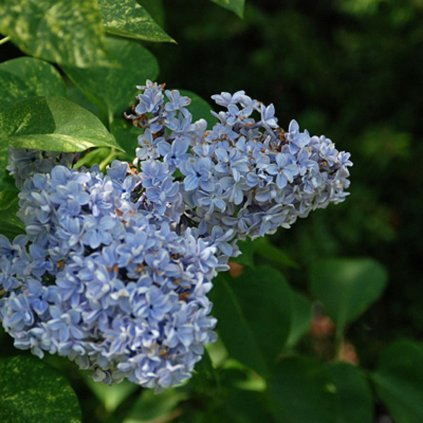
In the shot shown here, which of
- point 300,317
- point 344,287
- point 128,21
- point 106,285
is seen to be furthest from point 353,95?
point 106,285

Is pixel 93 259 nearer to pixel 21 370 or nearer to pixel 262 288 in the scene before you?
pixel 21 370

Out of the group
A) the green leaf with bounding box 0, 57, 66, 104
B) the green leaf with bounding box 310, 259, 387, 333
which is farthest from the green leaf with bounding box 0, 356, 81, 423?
the green leaf with bounding box 310, 259, 387, 333

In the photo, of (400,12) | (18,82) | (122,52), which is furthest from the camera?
(400,12)

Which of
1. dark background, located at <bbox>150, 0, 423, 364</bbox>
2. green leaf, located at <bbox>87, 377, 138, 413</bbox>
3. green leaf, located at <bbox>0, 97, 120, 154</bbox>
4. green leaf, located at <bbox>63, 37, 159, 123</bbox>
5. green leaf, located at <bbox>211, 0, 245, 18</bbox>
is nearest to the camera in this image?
green leaf, located at <bbox>0, 97, 120, 154</bbox>

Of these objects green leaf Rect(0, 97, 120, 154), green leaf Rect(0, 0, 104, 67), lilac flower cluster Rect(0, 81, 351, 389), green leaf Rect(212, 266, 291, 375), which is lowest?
green leaf Rect(212, 266, 291, 375)

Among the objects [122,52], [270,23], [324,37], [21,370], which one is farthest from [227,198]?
[324,37]

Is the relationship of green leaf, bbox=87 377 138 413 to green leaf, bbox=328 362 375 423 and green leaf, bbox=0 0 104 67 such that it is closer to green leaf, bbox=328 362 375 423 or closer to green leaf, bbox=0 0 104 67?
green leaf, bbox=328 362 375 423

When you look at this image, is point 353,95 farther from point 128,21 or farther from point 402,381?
point 128,21
